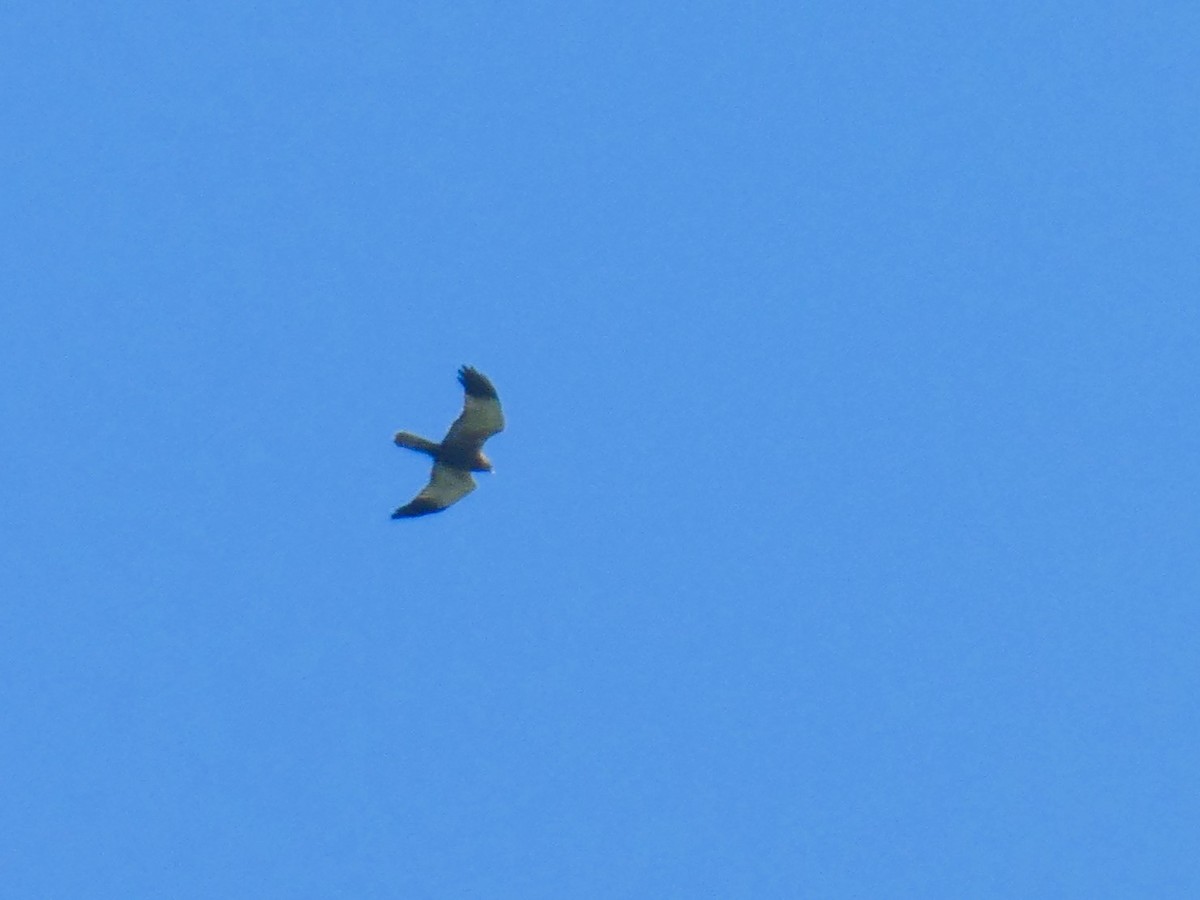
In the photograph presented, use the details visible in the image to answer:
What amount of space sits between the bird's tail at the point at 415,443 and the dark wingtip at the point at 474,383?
751 mm

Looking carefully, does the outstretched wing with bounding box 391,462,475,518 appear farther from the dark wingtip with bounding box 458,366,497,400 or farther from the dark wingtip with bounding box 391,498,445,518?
the dark wingtip with bounding box 458,366,497,400

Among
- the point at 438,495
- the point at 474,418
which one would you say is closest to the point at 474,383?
the point at 474,418

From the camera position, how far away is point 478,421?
96.1 ft

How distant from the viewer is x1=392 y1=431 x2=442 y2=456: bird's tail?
1151 inches

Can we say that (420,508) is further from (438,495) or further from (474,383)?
(474,383)

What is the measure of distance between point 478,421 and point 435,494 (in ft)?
3.64

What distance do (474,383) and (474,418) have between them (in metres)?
0.48

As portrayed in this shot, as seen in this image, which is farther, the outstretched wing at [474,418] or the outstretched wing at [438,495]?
the outstretched wing at [438,495]

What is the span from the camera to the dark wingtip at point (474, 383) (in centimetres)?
2891

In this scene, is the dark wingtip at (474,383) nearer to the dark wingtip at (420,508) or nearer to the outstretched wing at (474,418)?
the outstretched wing at (474,418)

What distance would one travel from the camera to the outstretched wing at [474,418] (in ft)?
94.9

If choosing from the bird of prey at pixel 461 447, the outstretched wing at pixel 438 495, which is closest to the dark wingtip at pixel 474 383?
the bird of prey at pixel 461 447

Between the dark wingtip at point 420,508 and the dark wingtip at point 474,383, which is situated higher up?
the dark wingtip at point 474,383

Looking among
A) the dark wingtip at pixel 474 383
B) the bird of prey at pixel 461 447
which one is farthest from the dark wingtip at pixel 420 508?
the dark wingtip at pixel 474 383
